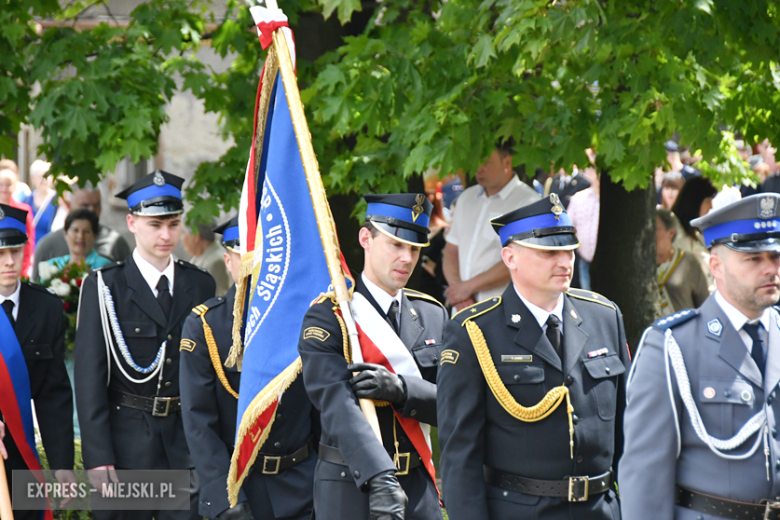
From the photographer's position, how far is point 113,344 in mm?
5512

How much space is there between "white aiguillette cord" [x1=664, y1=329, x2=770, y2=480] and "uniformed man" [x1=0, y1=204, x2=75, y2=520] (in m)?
3.69

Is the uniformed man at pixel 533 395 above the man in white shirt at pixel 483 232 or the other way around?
the other way around

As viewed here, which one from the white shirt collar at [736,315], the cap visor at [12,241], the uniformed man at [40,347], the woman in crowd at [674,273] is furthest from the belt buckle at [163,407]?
the woman in crowd at [674,273]

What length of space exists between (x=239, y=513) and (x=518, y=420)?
1.61 metres

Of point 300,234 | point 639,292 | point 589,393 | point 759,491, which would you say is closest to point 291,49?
point 300,234

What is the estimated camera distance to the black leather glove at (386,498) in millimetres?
3688

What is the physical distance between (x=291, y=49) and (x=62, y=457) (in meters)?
2.72

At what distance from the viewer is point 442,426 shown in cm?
372

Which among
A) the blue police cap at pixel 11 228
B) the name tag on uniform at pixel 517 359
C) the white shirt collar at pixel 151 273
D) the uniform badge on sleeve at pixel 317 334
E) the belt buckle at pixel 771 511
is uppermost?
the blue police cap at pixel 11 228

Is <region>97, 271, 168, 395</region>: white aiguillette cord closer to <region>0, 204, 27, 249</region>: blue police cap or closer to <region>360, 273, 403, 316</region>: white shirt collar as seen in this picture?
<region>0, 204, 27, 249</region>: blue police cap

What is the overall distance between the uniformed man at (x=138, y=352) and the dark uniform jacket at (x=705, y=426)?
2.95 metres

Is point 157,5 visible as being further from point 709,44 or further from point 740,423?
point 740,423

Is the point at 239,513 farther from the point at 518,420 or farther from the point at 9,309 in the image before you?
the point at 9,309

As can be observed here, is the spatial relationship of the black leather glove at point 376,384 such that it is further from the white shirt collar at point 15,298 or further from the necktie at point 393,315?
the white shirt collar at point 15,298
